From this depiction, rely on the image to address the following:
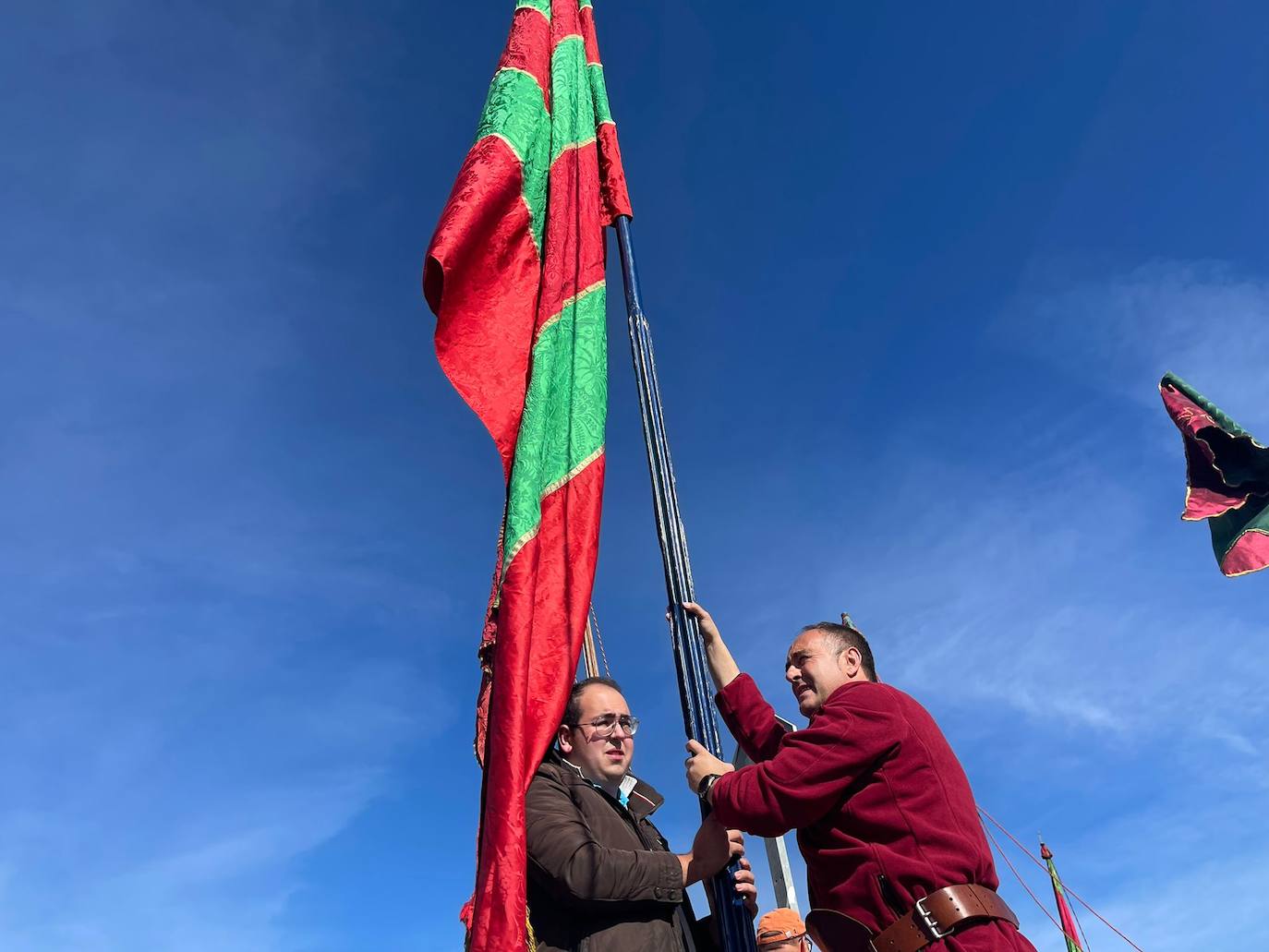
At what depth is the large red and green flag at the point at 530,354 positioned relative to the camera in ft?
10.9

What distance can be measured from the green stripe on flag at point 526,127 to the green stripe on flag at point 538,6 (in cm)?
81

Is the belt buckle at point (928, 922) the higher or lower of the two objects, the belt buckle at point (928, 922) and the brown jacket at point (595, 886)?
the lower

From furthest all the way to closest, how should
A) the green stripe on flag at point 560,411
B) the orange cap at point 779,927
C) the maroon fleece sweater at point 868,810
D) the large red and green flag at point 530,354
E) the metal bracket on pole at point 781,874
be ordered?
the metal bracket on pole at point 781,874
the orange cap at point 779,927
the green stripe on flag at point 560,411
the large red and green flag at point 530,354
the maroon fleece sweater at point 868,810

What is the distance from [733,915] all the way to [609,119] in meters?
4.47

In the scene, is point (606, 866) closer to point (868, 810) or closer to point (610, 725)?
point (610, 725)

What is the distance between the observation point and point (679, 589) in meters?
3.68

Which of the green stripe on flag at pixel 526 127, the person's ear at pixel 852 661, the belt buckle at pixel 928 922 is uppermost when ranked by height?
the green stripe on flag at pixel 526 127

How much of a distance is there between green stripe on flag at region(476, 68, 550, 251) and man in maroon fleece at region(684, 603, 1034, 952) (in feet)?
10.8

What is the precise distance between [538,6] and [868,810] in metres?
5.40

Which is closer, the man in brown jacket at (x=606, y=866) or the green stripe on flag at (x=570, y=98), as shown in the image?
the man in brown jacket at (x=606, y=866)

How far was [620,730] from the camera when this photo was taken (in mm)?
3564

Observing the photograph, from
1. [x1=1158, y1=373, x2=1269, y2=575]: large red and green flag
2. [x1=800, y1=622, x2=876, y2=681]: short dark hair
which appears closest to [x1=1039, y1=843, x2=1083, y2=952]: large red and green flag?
[x1=1158, y1=373, x2=1269, y2=575]: large red and green flag

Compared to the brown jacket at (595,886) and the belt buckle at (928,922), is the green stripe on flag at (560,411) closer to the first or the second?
the brown jacket at (595,886)

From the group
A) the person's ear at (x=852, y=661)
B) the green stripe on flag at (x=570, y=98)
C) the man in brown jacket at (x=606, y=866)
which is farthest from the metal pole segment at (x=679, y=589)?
the green stripe on flag at (x=570, y=98)
